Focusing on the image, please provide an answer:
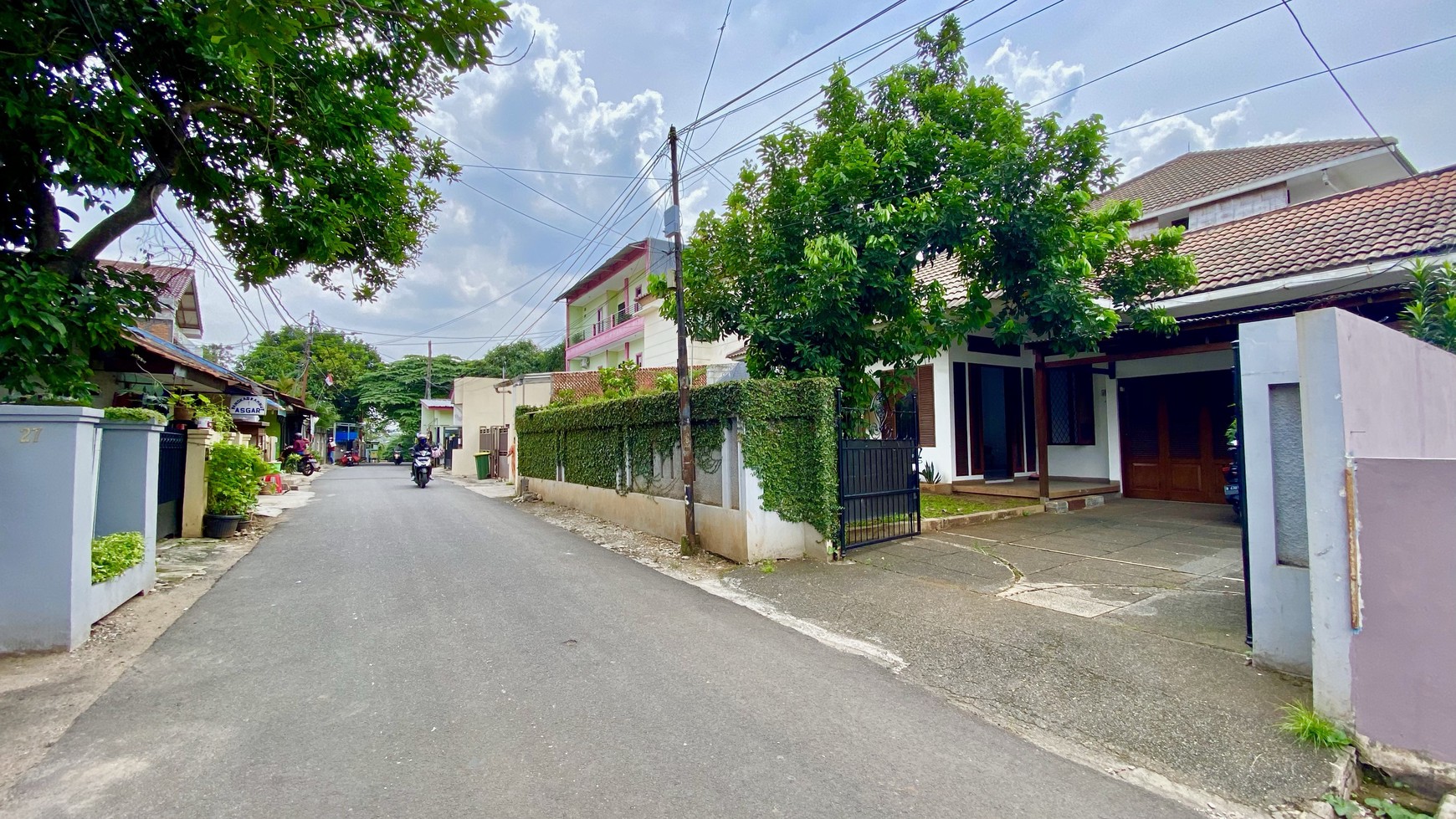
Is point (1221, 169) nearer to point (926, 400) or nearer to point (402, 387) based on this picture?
point (926, 400)

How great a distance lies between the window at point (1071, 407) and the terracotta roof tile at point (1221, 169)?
3615mm

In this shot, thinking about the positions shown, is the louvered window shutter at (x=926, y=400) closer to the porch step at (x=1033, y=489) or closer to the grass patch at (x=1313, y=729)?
the porch step at (x=1033, y=489)

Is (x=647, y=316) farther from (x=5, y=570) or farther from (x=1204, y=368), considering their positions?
(x=5, y=570)

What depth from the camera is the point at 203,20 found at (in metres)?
4.88

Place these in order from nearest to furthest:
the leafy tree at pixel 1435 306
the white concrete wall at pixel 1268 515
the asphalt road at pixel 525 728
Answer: the asphalt road at pixel 525 728 → the white concrete wall at pixel 1268 515 → the leafy tree at pixel 1435 306

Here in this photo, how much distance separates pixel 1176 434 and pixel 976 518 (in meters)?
4.54

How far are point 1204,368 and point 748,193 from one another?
27.2 ft

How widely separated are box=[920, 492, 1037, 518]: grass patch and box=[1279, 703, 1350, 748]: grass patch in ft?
20.4

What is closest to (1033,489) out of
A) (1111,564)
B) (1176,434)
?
(1176,434)

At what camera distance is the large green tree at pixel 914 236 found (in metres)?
7.82

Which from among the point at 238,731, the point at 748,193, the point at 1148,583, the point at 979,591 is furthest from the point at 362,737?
the point at 748,193

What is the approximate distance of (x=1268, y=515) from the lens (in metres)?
4.02

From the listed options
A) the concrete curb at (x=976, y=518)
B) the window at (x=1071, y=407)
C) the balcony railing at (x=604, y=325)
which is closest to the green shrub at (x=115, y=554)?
the concrete curb at (x=976, y=518)

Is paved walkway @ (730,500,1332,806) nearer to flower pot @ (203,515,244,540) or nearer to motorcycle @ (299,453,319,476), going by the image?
flower pot @ (203,515,244,540)
